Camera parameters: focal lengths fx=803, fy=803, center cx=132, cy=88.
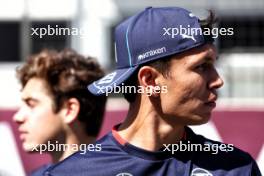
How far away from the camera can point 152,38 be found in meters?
3.12

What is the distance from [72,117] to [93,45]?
34.1ft

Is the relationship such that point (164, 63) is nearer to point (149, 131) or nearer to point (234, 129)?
point (149, 131)

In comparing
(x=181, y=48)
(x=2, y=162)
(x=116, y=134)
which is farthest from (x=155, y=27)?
(x=2, y=162)

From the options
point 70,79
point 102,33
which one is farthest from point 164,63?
point 102,33

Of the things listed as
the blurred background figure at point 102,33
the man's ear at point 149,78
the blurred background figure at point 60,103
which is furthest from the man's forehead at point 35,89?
the blurred background figure at point 102,33

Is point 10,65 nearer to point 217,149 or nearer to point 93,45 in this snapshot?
point 93,45

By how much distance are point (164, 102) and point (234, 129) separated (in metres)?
3.06

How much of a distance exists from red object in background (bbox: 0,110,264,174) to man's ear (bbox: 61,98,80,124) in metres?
1.73

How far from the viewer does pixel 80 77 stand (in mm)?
4254

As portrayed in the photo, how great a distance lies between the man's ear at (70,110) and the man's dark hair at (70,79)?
2 centimetres

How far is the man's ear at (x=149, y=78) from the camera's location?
10.3 feet

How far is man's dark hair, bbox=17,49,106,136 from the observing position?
4.27m

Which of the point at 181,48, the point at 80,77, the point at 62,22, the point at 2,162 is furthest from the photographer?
the point at 62,22

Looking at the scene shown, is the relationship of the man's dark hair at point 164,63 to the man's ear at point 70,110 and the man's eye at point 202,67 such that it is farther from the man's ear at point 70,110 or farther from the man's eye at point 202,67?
the man's ear at point 70,110
